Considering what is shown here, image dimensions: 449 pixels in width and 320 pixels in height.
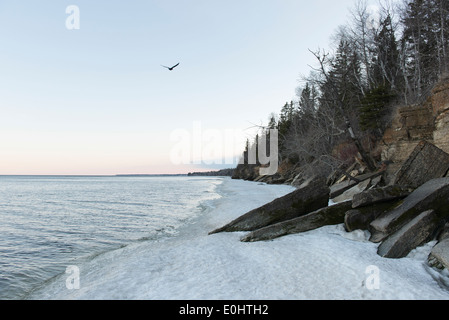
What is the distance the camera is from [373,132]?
988 inches

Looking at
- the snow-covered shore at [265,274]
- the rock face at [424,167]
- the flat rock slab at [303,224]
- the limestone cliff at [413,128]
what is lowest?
the snow-covered shore at [265,274]

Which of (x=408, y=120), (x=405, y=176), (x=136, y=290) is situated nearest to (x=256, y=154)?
(x=408, y=120)

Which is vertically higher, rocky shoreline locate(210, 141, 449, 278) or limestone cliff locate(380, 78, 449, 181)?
limestone cliff locate(380, 78, 449, 181)

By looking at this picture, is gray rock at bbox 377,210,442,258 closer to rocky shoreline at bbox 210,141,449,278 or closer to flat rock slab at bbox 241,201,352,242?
rocky shoreline at bbox 210,141,449,278

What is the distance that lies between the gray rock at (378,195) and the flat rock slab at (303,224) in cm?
54

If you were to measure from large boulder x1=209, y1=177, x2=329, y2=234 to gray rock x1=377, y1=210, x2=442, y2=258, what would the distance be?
2.94 metres

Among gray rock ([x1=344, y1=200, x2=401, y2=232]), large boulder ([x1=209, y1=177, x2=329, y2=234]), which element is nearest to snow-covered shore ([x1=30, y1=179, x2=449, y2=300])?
gray rock ([x1=344, y1=200, x2=401, y2=232])

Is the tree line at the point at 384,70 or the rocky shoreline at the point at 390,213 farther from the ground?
the tree line at the point at 384,70

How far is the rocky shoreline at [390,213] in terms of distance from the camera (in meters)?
6.33

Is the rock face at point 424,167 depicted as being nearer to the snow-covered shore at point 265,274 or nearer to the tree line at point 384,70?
the snow-covered shore at point 265,274

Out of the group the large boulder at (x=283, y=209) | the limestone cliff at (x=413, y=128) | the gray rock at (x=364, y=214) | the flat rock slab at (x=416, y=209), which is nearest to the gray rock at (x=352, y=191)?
the limestone cliff at (x=413, y=128)

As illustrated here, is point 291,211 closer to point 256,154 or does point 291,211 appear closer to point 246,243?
point 246,243

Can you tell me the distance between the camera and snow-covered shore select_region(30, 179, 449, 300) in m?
4.52
